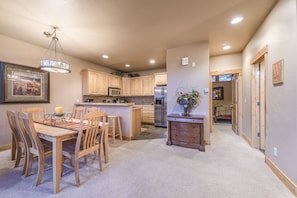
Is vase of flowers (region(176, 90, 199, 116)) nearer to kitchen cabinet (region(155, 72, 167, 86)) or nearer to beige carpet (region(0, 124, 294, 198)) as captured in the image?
beige carpet (region(0, 124, 294, 198))

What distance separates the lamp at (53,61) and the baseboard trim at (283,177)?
153 inches

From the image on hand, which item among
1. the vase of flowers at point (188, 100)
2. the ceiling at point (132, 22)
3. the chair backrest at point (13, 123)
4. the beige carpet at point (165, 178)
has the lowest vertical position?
the beige carpet at point (165, 178)

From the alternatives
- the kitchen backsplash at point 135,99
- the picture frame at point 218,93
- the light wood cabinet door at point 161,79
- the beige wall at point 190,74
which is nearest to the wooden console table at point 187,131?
the beige wall at point 190,74

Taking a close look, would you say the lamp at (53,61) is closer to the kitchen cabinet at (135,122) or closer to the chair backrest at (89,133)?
the chair backrest at (89,133)

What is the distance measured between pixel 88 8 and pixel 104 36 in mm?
1004

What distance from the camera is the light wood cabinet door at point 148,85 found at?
6363mm

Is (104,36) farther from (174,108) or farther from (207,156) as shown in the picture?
(207,156)

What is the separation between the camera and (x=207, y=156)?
9.14 feet

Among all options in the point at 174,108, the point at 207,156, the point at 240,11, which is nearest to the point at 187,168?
the point at 207,156

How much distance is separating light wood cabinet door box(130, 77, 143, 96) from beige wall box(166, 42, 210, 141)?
2.91m

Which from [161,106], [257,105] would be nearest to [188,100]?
[257,105]

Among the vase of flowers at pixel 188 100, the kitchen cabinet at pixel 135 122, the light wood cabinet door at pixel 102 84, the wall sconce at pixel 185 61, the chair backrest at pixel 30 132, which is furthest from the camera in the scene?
the light wood cabinet door at pixel 102 84

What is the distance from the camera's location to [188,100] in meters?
3.48

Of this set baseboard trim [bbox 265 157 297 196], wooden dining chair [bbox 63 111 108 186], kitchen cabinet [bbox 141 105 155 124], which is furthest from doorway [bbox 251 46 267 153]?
kitchen cabinet [bbox 141 105 155 124]
